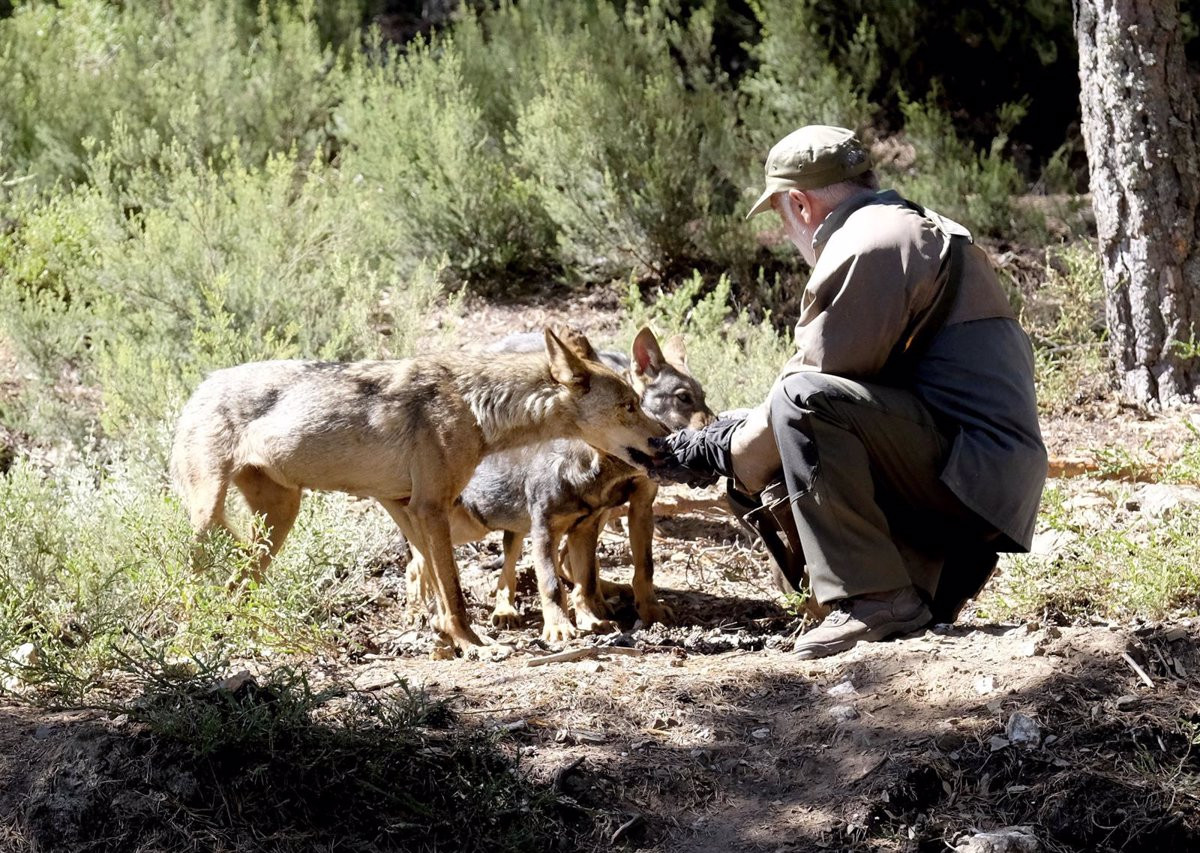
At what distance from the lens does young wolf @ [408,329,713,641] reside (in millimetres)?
6596

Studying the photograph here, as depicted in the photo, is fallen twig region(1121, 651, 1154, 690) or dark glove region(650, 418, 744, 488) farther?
dark glove region(650, 418, 744, 488)

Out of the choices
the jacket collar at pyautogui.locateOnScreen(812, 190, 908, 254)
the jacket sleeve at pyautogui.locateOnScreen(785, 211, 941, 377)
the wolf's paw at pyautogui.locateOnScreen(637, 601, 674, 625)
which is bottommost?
the wolf's paw at pyautogui.locateOnScreen(637, 601, 674, 625)

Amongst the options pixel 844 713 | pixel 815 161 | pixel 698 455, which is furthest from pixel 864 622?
pixel 815 161

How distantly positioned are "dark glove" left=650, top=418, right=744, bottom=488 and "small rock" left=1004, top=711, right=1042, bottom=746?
1535 mm

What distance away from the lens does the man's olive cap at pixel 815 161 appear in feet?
16.5

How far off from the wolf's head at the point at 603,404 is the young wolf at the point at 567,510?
0.32m

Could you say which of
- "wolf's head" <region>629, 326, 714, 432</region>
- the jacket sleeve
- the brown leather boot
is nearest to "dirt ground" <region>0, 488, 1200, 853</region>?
the brown leather boot

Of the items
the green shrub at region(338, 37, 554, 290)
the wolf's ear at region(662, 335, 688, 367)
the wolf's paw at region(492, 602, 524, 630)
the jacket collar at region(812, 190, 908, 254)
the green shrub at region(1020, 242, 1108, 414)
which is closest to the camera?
the jacket collar at region(812, 190, 908, 254)

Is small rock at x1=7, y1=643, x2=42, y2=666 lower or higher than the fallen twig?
higher

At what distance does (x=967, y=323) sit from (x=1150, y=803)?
185 centimetres

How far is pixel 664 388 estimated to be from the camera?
716 cm

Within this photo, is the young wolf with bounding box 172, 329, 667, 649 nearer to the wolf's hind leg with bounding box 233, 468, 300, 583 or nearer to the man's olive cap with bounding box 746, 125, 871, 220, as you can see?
the wolf's hind leg with bounding box 233, 468, 300, 583

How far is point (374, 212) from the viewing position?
1102cm

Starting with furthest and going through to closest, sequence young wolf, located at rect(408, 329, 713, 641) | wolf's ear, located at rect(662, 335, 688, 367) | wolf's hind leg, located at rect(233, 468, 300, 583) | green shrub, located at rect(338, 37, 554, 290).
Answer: green shrub, located at rect(338, 37, 554, 290) < wolf's ear, located at rect(662, 335, 688, 367) < young wolf, located at rect(408, 329, 713, 641) < wolf's hind leg, located at rect(233, 468, 300, 583)
